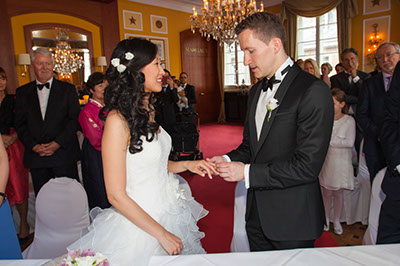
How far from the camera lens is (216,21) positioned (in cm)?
627

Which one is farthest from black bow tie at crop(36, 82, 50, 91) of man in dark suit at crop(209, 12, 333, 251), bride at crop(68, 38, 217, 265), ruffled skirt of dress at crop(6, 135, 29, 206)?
man in dark suit at crop(209, 12, 333, 251)

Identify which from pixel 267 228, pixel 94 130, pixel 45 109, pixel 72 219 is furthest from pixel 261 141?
pixel 45 109

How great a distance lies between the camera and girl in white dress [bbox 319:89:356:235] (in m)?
3.06

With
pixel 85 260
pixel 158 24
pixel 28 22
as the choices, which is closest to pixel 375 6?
pixel 158 24

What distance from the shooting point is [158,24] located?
9992mm

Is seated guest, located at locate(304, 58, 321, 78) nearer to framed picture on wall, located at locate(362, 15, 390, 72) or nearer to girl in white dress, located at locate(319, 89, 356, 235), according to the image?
girl in white dress, located at locate(319, 89, 356, 235)

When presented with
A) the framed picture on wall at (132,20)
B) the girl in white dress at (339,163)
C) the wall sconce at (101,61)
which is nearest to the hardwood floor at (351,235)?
the girl in white dress at (339,163)

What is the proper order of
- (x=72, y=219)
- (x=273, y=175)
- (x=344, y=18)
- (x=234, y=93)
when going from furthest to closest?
(x=234, y=93)
(x=344, y=18)
(x=72, y=219)
(x=273, y=175)

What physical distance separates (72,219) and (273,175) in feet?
4.65

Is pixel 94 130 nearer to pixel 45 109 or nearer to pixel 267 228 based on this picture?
pixel 45 109

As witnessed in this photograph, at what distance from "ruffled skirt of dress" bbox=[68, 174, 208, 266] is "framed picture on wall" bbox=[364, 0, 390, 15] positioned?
Answer: 350 inches

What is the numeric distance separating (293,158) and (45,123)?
2.81m

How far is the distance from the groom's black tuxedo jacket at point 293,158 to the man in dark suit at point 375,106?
1785 millimetres

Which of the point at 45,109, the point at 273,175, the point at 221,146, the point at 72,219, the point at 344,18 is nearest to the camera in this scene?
the point at 273,175
